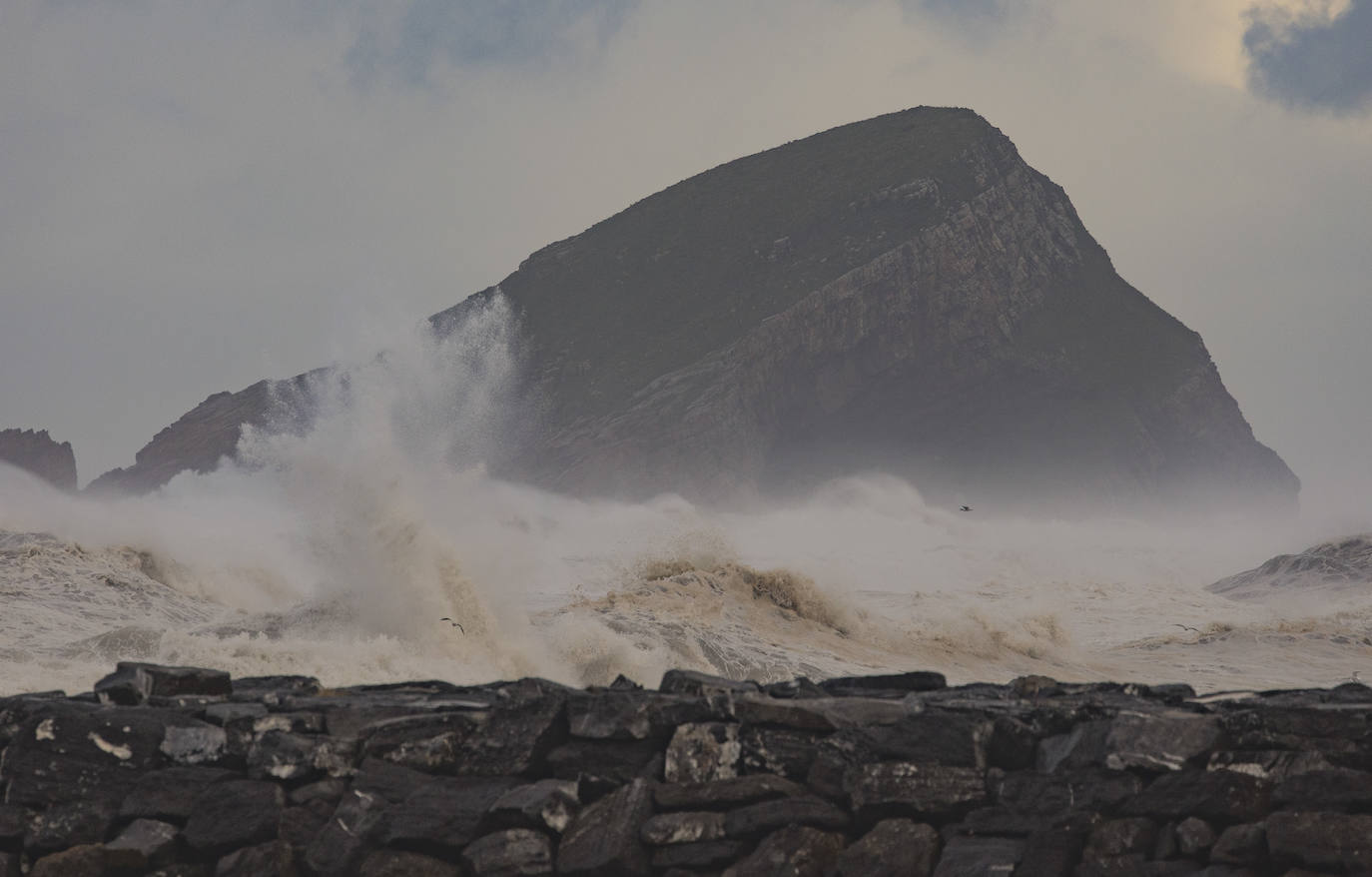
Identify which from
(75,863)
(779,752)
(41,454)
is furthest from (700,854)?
(41,454)

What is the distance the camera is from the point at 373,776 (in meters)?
7.85

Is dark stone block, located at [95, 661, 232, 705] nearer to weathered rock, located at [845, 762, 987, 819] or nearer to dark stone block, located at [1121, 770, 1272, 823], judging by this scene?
weathered rock, located at [845, 762, 987, 819]

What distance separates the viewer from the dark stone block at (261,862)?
301 inches

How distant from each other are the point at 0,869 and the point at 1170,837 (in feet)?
18.6

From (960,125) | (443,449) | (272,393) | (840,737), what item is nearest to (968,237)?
(960,125)

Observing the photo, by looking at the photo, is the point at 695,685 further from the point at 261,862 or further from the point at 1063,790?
the point at 261,862

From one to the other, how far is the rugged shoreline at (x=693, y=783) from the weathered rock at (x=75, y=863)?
0.01 meters

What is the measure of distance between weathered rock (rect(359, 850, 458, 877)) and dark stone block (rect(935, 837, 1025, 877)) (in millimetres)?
2326

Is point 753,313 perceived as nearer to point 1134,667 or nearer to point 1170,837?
point 1134,667

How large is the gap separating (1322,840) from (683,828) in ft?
9.04

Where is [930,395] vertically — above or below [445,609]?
above

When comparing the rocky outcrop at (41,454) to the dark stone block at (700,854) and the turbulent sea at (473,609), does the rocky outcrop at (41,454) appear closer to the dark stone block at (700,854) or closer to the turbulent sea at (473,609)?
the turbulent sea at (473,609)

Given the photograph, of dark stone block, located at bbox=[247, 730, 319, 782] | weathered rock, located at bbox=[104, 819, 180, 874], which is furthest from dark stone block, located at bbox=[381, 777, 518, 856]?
weathered rock, located at bbox=[104, 819, 180, 874]

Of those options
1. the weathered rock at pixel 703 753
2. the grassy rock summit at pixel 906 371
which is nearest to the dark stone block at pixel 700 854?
the weathered rock at pixel 703 753
